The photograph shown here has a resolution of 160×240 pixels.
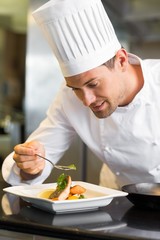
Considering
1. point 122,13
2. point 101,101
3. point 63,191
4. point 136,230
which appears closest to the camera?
point 136,230

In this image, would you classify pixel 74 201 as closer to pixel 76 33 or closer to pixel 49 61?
pixel 76 33

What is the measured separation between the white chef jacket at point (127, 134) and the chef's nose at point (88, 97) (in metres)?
0.24

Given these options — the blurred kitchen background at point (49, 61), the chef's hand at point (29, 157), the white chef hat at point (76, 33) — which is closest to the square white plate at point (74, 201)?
the chef's hand at point (29, 157)

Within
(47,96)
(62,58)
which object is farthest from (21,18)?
(62,58)

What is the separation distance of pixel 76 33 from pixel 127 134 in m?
0.43

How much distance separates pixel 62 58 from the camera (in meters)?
1.60

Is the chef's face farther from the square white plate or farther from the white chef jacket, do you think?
the square white plate

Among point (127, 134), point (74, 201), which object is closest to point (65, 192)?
point (74, 201)

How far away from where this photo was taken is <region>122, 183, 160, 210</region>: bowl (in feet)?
4.17

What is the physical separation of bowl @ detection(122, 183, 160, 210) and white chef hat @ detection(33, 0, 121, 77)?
1.41 ft

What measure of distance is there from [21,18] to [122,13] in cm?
179

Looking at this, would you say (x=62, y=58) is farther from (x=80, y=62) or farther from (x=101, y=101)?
(x=101, y=101)

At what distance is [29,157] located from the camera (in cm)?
148

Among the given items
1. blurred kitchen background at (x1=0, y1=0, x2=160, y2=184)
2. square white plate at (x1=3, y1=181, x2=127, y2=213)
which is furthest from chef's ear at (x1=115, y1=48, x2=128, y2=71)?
blurred kitchen background at (x1=0, y1=0, x2=160, y2=184)
